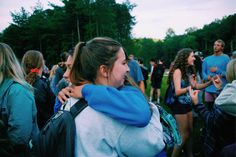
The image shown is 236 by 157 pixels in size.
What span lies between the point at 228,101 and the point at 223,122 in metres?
0.25

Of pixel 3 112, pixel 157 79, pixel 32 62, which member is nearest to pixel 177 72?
pixel 32 62

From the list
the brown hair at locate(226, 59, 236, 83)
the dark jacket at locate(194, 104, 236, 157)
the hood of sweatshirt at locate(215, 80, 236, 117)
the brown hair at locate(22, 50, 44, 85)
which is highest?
the brown hair at locate(22, 50, 44, 85)

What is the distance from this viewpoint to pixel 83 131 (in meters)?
1.34

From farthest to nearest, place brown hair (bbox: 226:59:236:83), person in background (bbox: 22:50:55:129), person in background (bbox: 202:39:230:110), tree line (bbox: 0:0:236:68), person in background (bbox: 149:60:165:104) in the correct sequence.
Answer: tree line (bbox: 0:0:236:68), person in background (bbox: 149:60:165:104), person in background (bbox: 202:39:230:110), person in background (bbox: 22:50:55:129), brown hair (bbox: 226:59:236:83)

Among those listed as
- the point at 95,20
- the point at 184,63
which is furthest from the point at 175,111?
the point at 95,20

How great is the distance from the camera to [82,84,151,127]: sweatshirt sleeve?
4.14 ft

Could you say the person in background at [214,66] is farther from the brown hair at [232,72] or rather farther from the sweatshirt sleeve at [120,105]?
the sweatshirt sleeve at [120,105]

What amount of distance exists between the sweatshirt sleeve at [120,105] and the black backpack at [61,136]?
102 millimetres

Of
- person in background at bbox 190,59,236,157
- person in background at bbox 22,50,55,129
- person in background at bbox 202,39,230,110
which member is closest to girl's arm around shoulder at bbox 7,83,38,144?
person in background at bbox 22,50,55,129

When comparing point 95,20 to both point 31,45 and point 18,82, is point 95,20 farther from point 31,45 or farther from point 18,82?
point 18,82

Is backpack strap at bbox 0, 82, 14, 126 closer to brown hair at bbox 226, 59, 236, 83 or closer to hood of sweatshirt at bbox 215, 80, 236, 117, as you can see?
hood of sweatshirt at bbox 215, 80, 236, 117

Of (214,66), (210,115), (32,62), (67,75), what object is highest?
(32,62)

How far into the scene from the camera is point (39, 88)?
370 centimetres

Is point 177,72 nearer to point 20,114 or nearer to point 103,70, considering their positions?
point 20,114
